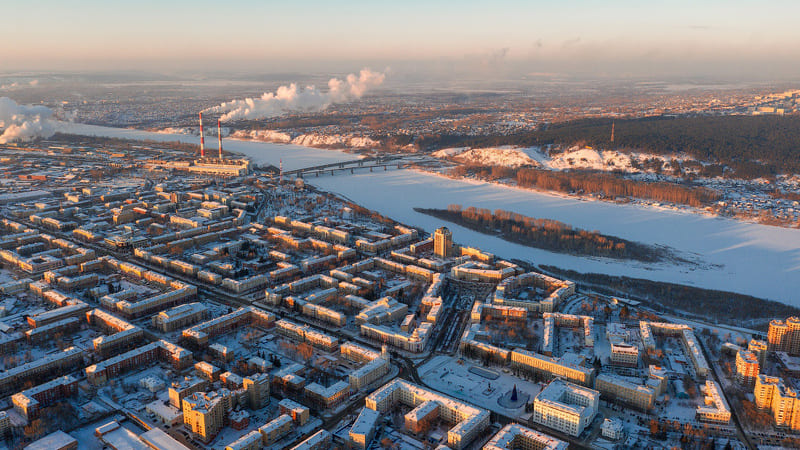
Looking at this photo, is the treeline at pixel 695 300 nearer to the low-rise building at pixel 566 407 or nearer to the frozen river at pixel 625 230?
the frozen river at pixel 625 230

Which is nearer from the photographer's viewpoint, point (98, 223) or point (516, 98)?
point (98, 223)

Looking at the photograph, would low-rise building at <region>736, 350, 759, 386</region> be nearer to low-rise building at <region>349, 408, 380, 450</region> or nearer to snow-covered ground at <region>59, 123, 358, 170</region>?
low-rise building at <region>349, 408, 380, 450</region>

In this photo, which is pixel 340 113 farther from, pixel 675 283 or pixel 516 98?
pixel 675 283

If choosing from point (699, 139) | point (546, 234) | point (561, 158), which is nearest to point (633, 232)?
point (546, 234)

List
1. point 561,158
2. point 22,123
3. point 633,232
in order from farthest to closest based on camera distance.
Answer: point 22,123 → point 561,158 → point 633,232

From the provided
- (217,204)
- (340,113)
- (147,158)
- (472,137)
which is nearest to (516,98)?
(340,113)

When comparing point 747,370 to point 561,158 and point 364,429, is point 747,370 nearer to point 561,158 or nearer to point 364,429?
point 364,429
